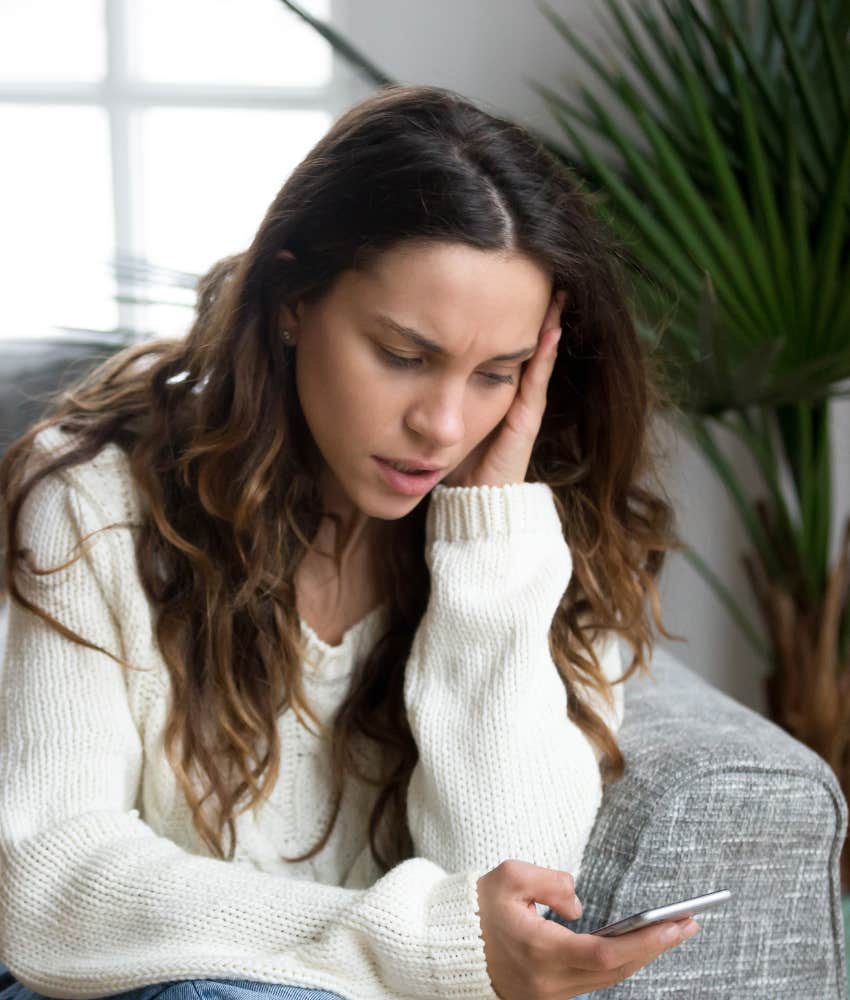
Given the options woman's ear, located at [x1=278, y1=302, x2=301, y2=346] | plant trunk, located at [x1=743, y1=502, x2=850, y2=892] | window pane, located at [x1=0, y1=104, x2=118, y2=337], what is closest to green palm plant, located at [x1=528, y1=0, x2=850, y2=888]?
plant trunk, located at [x1=743, y1=502, x2=850, y2=892]

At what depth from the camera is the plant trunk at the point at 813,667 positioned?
185 cm

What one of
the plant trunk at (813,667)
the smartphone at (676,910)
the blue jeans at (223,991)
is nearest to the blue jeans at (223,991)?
the blue jeans at (223,991)

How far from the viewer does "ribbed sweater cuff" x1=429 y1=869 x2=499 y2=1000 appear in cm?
94

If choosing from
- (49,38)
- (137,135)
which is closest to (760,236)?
(137,135)

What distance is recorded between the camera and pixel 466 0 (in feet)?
7.32

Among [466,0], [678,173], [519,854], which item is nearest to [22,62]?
[466,0]

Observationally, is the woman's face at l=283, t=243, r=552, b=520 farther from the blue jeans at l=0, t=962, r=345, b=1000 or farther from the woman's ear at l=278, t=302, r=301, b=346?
the blue jeans at l=0, t=962, r=345, b=1000

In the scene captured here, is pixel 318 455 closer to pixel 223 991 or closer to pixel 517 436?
pixel 517 436

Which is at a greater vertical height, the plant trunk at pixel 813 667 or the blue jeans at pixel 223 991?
the blue jeans at pixel 223 991

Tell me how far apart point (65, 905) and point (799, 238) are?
117 centimetres

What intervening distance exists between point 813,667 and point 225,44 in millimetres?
1636

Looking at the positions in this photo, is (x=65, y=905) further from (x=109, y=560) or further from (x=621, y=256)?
(x=621, y=256)

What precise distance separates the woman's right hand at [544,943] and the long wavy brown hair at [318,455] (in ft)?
0.81

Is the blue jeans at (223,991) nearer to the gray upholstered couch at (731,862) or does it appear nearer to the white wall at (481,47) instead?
the gray upholstered couch at (731,862)
